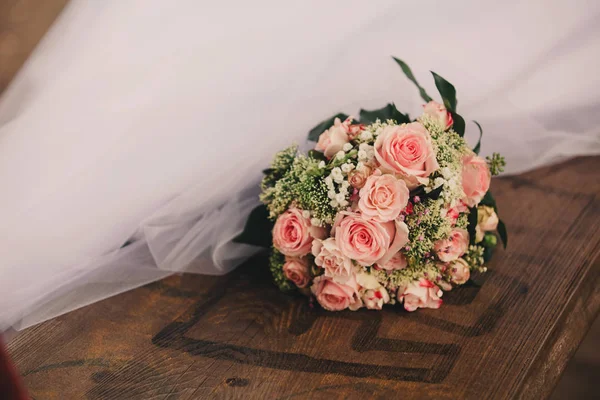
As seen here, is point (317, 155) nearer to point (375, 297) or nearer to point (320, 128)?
point (320, 128)

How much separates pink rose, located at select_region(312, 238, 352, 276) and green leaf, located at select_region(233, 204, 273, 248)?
0.55 feet

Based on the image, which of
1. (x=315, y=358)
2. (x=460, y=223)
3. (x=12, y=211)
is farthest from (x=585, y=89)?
(x=12, y=211)

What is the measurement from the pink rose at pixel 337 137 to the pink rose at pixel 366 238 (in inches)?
4.3

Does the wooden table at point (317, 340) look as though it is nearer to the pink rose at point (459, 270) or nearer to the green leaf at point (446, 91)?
the pink rose at point (459, 270)

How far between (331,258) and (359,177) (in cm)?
12

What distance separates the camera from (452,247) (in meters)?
0.83

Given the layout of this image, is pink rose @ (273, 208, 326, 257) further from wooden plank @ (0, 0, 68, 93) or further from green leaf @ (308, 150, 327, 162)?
wooden plank @ (0, 0, 68, 93)

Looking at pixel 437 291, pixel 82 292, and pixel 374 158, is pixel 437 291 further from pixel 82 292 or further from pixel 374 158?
pixel 82 292

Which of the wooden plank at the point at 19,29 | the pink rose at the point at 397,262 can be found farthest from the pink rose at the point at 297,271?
the wooden plank at the point at 19,29

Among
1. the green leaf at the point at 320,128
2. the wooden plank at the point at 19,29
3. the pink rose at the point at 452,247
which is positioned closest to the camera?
the pink rose at the point at 452,247

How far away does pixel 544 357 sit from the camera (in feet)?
2.49

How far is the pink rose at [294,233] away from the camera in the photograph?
81 cm

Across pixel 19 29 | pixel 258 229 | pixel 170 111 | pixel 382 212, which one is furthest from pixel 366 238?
pixel 19 29

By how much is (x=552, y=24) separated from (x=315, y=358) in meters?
0.85
